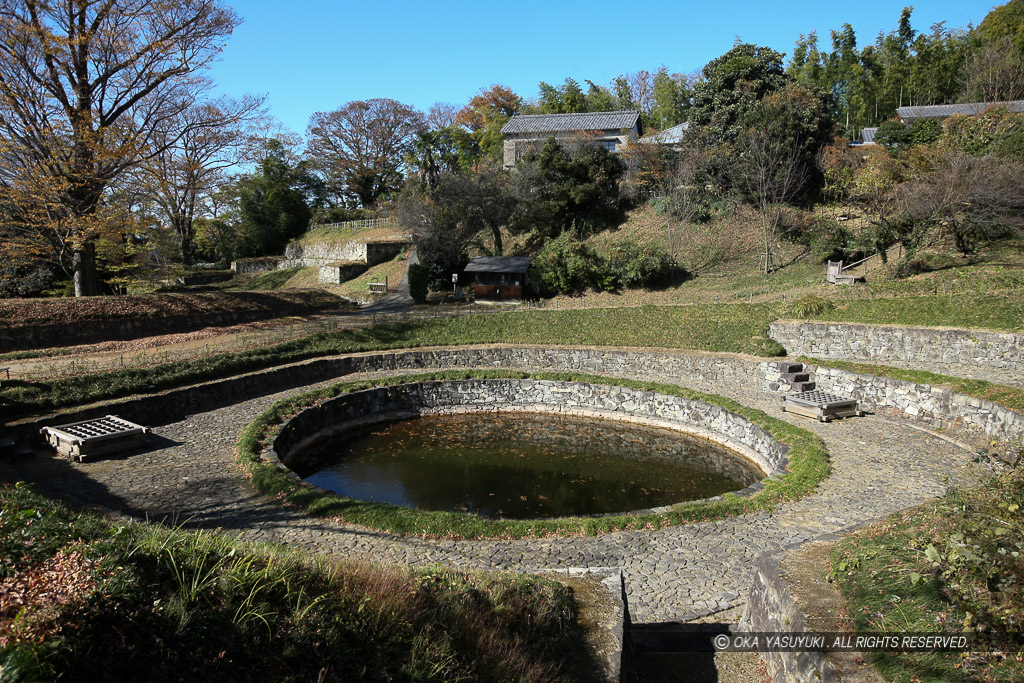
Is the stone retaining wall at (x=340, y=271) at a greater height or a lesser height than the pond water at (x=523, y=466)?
greater

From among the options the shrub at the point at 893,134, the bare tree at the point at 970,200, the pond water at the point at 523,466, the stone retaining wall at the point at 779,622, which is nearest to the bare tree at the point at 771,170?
the shrub at the point at 893,134

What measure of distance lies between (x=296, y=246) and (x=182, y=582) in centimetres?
4304

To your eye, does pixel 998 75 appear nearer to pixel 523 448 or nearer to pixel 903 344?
pixel 903 344

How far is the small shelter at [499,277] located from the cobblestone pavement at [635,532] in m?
16.7

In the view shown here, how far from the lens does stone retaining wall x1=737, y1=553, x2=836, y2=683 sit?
5000mm

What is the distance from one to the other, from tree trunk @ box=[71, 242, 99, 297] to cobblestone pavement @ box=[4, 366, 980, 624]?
12926 millimetres

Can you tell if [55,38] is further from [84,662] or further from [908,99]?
[908,99]

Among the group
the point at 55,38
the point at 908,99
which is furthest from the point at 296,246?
the point at 908,99

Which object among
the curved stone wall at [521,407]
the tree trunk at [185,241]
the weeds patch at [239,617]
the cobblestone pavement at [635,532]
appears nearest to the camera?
the weeds patch at [239,617]

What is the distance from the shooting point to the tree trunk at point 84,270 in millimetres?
21906

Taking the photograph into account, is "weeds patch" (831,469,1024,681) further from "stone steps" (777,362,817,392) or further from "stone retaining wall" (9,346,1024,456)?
"stone steps" (777,362,817,392)

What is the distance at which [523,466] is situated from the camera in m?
14.1

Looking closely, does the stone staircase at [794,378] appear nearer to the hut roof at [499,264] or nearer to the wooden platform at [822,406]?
the wooden platform at [822,406]

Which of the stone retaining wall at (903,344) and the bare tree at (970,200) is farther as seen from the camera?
the bare tree at (970,200)
